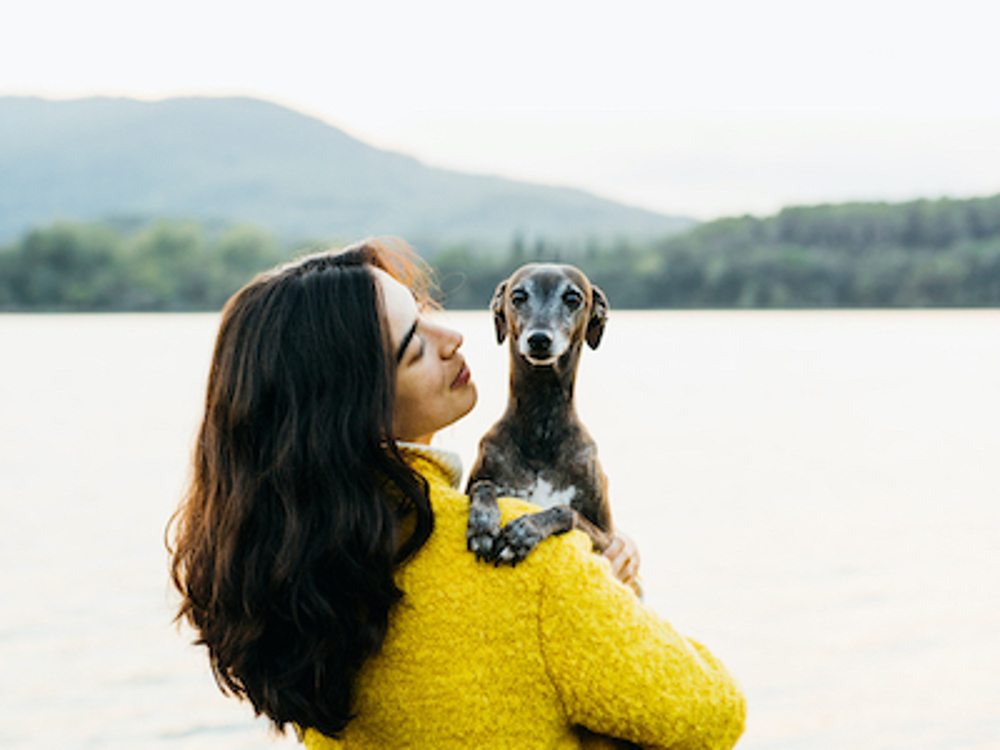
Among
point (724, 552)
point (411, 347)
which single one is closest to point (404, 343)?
point (411, 347)

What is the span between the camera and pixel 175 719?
22.2ft

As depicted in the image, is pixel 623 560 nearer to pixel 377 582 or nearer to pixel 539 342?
pixel 539 342

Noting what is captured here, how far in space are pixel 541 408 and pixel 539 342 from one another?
21 centimetres

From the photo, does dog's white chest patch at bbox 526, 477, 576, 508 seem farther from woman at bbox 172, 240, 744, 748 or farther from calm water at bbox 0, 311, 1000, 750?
calm water at bbox 0, 311, 1000, 750

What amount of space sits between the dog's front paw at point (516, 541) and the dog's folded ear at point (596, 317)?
1483 mm

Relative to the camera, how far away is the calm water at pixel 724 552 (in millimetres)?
7027

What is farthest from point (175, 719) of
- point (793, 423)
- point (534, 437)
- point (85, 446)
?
point (793, 423)

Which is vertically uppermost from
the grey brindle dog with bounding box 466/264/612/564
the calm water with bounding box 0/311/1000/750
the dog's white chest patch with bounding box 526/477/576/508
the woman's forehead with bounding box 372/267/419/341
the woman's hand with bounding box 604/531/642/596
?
the woman's forehead with bounding box 372/267/419/341

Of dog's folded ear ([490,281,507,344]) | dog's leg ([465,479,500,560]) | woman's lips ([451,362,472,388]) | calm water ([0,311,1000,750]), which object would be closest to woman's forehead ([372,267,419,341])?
woman's lips ([451,362,472,388])

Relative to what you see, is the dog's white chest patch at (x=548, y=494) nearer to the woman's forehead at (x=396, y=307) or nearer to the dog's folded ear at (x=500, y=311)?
the dog's folded ear at (x=500, y=311)

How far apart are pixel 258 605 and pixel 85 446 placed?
Answer: 17741 millimetres

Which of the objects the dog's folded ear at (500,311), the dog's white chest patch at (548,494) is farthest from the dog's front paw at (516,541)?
the dog's folded ear at (500,311)

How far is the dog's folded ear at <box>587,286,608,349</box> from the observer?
317 centimetres

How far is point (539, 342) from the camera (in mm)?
2836
